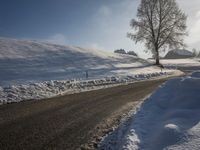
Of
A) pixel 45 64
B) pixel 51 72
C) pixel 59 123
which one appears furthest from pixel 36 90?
pixel 45 64

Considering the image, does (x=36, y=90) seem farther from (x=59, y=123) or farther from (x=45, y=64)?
(x=45, y=64)

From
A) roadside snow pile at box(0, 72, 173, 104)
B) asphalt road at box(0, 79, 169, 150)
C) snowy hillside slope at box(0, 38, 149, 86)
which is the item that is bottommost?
asphalt road at box(0, 79, 169, 150)

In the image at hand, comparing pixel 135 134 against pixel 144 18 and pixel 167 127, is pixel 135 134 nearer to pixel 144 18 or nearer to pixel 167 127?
pixel 167 127

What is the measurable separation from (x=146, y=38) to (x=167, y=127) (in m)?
36.8

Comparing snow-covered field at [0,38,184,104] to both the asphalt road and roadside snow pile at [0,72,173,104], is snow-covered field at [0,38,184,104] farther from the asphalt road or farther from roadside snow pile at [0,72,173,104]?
the asphalt road

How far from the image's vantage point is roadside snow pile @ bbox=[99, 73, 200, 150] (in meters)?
5.59

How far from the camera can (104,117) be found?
29.9 ft

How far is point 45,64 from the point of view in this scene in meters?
30.7

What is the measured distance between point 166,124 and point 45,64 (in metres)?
25.7

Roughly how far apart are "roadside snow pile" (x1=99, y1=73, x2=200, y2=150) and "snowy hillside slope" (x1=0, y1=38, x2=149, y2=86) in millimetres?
14116

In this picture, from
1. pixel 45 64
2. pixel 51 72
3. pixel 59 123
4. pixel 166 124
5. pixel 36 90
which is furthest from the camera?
pixel 45 64

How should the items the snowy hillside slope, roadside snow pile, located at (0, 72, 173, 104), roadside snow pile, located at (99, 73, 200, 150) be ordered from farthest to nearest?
1. the snowy hillside slope
2. roadside snow pile, located at (0, 72, 173, 104)
3. roadside snow pile, located at (99, 73, 200, 150)

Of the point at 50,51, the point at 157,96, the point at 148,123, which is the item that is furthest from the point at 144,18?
the point at 148,123

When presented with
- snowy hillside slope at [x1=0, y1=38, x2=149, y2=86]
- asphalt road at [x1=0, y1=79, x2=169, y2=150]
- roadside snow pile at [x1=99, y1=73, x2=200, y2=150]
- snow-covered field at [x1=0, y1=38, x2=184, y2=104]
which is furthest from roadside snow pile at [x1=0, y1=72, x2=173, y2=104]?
roadside snow pile at [x1=99, y1=73, x2=200, y2=150]
